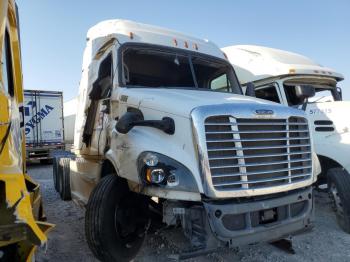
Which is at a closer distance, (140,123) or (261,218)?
(261,218)

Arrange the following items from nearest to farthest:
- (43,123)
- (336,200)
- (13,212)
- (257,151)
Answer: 1. (13,212)
2. (257,151)
3. (336,200)
4. (43,123)

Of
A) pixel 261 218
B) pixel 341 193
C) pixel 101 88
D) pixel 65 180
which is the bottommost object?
pixel 65 180

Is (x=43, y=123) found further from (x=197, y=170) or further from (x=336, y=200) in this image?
(x=197, y=170)

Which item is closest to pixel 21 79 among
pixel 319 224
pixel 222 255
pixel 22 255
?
pixel 22 255

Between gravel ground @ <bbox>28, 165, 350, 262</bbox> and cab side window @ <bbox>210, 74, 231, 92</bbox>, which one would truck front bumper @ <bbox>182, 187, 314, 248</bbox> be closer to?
gravel ground @ <bbox>28, 165, 350, 262</bbox>

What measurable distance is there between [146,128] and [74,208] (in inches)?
169

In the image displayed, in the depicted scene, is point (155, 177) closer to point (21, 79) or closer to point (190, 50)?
point (190, 50)

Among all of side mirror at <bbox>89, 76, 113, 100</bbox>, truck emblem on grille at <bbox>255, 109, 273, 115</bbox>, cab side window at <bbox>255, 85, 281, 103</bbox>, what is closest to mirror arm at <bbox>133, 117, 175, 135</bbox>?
truck emblem on grille at <bbox>255, 109, 273, 115</bbox>

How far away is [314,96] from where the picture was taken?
721 centimetres

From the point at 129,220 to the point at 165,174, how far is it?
2.83 ft

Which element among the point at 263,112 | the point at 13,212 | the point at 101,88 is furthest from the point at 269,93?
the point at 13,212

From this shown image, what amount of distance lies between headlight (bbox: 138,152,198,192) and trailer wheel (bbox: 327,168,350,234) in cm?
319

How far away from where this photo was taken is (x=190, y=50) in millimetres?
5328

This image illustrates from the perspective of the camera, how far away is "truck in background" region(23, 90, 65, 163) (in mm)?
17031
